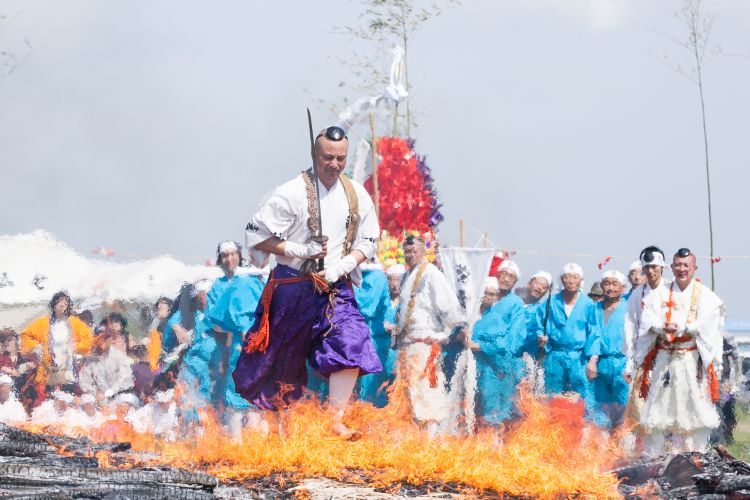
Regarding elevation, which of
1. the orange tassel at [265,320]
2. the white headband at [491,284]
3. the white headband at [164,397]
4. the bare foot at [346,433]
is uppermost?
the white headband at [491,284]

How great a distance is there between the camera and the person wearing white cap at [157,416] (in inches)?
497

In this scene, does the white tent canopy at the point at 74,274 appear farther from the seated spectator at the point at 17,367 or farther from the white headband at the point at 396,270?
the white headband at the point at 396,270

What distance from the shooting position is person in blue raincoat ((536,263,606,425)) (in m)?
11.9

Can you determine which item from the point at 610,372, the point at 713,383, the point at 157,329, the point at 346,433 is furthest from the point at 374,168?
the point at 346,433

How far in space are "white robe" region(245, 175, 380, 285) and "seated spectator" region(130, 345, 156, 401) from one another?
521cm

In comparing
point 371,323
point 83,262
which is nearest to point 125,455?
point 371,323

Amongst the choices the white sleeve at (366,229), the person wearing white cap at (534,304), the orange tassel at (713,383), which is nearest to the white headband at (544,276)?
the person wearing white cap at (534,304)

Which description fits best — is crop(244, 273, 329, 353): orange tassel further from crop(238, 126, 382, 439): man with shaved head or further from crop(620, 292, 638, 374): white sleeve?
crop(620, 292, 638, 374): white sleeve

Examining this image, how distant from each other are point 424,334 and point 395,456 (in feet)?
16.7

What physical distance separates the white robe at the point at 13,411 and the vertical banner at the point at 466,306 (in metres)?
4.35

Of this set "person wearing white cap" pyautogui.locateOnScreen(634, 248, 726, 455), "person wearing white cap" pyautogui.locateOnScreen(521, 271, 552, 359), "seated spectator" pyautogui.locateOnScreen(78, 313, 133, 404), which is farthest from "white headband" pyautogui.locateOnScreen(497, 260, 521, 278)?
"seated spectator" pyautogui.locateOnScreen(78, 313, 133, 404)

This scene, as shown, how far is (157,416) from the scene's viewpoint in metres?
12.8

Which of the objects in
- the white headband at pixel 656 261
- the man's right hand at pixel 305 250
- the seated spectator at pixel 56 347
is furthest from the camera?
the seated spectator at pixel 56 347

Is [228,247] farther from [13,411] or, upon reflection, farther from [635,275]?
[635,275]
